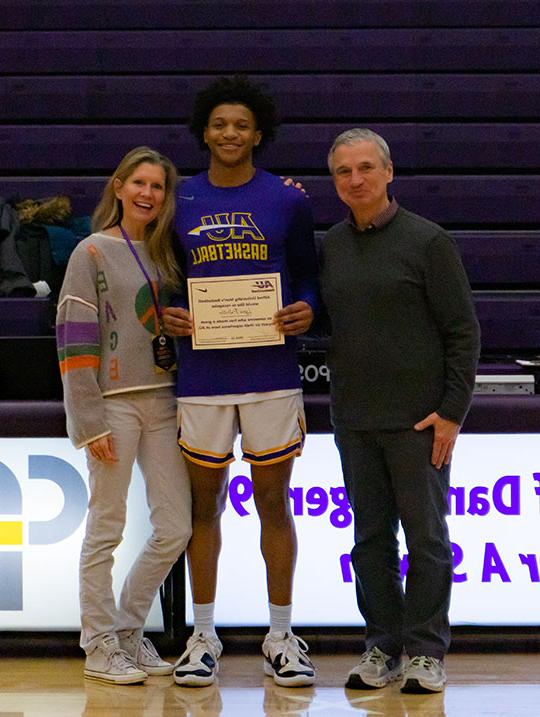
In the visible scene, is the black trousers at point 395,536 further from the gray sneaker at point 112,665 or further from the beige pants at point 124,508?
the gray sneaker at point 112,665

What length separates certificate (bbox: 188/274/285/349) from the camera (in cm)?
258

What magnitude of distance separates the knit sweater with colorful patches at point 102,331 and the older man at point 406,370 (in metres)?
0.45

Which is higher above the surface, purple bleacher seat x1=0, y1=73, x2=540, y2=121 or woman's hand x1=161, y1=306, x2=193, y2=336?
purple bleacher seat x1=0, y1=73, x2=540, y2=121

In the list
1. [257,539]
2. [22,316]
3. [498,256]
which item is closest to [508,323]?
[498,256]

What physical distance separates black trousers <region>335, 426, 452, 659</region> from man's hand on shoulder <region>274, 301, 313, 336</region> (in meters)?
0.26

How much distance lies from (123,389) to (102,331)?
5.8 inches

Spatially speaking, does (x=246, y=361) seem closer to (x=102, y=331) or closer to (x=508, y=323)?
(x=102, y=331)

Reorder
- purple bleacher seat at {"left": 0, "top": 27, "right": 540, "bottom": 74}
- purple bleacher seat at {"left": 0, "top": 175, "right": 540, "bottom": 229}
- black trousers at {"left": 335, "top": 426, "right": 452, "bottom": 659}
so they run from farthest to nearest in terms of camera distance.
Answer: purple bleacher seat at {"left": 0, "top": 27, "right": 540, "bottom": 74}, purple bleacher seat at {"left": 0, "top": 175, "right": 540, "bottom": 229}, black trousers at {"left": 335, "top": 426, "right": 452, "bottom": 659}

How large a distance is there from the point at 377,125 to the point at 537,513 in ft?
8.90

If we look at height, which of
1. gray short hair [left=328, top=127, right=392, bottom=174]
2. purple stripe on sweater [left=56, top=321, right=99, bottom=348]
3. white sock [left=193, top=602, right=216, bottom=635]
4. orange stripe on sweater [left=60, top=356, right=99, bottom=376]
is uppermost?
gray short hair [left=328, top=127, right=392, bottom=174]

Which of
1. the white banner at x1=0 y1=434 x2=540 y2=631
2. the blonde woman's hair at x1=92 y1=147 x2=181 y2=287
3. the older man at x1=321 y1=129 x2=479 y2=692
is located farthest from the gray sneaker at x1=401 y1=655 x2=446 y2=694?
the blonde woman's hair at x1=92 y1=147 x2=181 y2=287

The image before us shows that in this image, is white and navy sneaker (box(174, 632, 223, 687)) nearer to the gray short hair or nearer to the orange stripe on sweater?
the orange stripe on sweater

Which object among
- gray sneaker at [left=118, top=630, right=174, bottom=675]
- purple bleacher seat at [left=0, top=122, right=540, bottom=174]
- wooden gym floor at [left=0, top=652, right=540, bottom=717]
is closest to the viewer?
wooden gym floor at [left=0, top=652, right=540, bottom=717]

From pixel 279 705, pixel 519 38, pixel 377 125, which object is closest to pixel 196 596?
pixel 279 705
